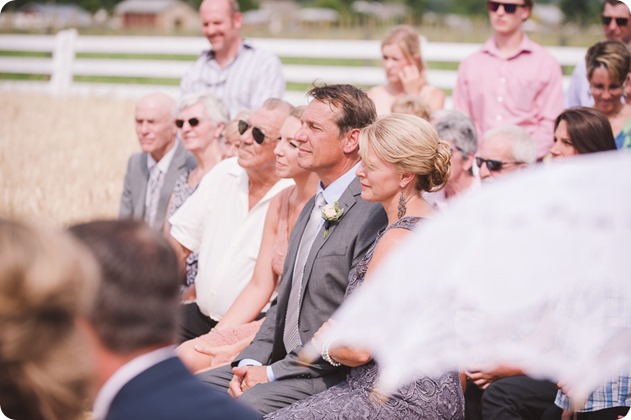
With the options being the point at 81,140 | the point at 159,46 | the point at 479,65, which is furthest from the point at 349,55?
the point at 479,65

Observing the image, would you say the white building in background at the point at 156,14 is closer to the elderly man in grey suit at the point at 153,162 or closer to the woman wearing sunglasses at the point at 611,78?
the elderly man in grey suit at the point at 153,162

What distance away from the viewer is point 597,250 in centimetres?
160

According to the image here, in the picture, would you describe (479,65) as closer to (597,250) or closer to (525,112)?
(525,112)

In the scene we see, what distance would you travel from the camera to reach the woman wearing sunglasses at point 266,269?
455cm

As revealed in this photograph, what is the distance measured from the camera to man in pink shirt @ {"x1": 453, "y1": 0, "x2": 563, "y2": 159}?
20.4 ft

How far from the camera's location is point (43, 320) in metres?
1.66

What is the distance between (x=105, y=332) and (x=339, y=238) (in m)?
2.19

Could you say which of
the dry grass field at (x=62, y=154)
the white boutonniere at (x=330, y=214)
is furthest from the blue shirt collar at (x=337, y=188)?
the dry grass field at (x=62, y=154)

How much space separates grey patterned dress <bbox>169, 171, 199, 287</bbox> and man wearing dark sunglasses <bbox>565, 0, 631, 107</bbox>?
304 cm

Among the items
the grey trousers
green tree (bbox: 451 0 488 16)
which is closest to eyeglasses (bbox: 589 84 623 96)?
the grey trousers

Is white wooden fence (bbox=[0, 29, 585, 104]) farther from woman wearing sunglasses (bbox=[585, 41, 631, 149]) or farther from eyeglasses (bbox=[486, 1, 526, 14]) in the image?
woman wearing sunglasses (bbox=[585, 41, 631, 149])

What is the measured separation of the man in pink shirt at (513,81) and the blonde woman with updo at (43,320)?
4.85 m

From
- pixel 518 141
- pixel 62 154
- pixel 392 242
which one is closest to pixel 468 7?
pixel 62 154

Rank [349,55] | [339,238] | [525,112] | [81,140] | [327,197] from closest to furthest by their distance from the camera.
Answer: [339,238] < [327,197] < [525,112] < [81,140] < [349,55]
